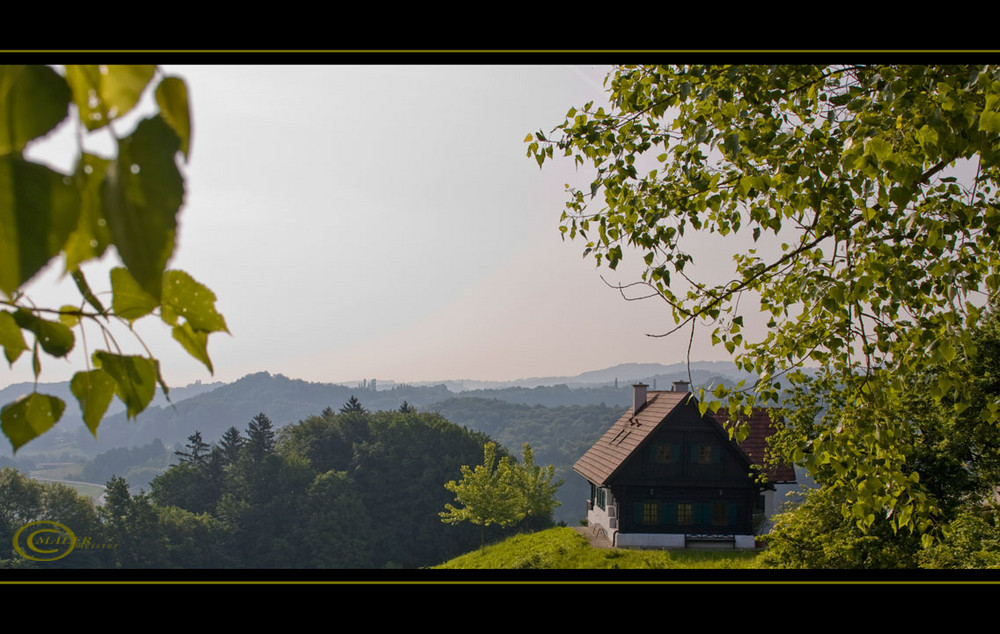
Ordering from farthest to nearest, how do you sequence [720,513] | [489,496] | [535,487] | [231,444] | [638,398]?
[231,444] < [535,487] < [489,496] < [638,398] < [720,513]

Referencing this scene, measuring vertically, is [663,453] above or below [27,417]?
below

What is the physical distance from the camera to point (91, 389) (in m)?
0.34

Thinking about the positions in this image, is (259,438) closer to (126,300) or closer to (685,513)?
(685,513)

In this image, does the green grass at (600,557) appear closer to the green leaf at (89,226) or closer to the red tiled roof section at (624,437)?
the red tiled roof section at (624,437)

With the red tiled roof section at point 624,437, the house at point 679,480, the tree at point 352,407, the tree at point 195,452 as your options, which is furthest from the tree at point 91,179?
the tree at point 352,407

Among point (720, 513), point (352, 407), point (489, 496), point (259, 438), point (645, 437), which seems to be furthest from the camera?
point (352, 407)

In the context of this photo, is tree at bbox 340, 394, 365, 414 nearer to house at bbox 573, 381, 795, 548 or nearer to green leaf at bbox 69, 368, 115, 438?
house at bbox 573, 381, 795, 548

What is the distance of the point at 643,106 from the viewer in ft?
8.80

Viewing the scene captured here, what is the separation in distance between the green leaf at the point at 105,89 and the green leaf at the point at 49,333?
157 mm

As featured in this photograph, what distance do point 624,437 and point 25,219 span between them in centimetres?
1525

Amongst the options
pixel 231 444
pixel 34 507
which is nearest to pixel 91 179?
pixel 34 507
